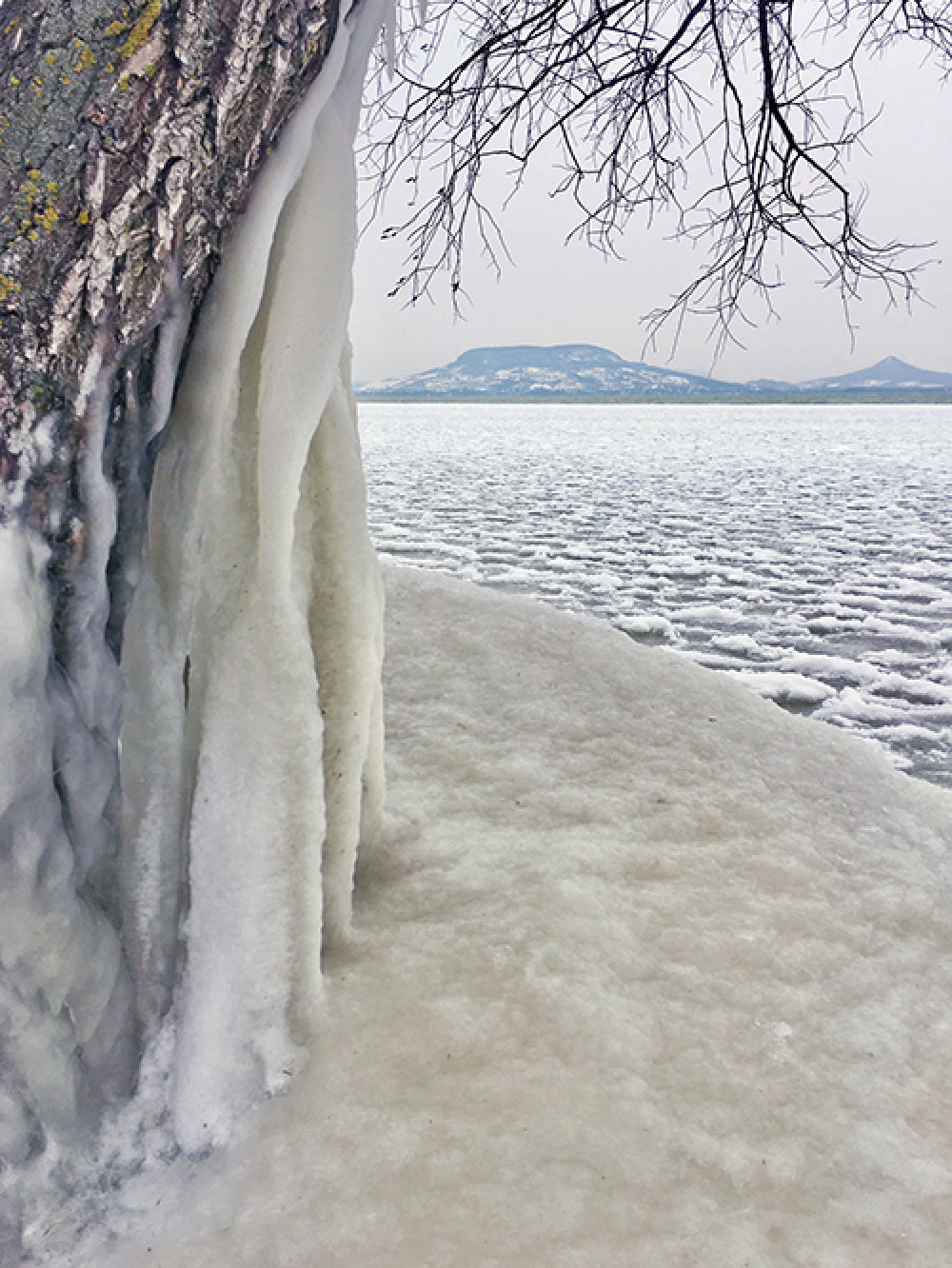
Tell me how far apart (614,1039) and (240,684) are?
2.46ft

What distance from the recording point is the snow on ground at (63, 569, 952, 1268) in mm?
948

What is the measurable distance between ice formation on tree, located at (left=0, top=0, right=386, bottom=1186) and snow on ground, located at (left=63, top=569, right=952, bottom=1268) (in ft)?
0.48

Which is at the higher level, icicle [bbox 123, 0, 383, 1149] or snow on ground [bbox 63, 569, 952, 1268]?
icicle [bbox 123, 0, 383, 1149]

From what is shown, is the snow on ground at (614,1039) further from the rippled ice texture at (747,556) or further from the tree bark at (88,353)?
the rippled ice texture at (747,556)

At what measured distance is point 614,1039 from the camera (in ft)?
3.89

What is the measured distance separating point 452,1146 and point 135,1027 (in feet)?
1.49

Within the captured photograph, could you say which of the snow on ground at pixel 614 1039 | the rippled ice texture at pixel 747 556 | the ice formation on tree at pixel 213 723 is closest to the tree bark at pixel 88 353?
the ice formation on tree at pixel 213 723

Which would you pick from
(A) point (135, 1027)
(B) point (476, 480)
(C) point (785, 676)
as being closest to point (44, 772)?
(A) point (135, 1027)

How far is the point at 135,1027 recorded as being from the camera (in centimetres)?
109

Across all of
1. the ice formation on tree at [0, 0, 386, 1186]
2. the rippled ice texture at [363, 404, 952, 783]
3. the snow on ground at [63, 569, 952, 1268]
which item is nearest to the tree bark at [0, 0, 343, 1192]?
the ice formation on tree at [0, 0, 386, 1186]

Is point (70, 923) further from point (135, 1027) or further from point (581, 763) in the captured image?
point (581, 763)

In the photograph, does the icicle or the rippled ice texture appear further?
the rippled ice texture

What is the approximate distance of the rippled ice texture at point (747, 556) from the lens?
3436mm

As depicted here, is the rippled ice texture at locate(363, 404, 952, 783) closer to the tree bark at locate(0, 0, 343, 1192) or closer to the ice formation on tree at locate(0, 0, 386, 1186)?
the ice formation on tree at locate(0, 0, 386, 1186)
